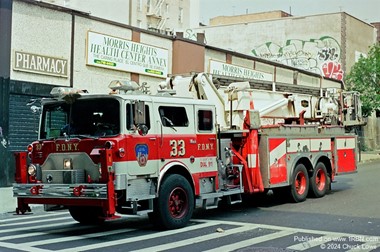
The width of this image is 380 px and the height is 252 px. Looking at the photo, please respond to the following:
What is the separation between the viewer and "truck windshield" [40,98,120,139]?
30.6 ft

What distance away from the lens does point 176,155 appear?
33.1 ft

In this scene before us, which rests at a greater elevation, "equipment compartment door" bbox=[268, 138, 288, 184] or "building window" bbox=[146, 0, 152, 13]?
"building window" bbox=[146, 0, 152, 13]

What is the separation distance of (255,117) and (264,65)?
53.3 ft

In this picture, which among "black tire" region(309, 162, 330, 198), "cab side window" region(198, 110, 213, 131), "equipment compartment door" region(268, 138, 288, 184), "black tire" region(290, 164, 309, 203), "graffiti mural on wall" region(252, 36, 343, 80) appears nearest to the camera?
"cab side window" region(198, 110, 213, 131)

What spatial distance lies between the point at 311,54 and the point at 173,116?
3232 centimetres

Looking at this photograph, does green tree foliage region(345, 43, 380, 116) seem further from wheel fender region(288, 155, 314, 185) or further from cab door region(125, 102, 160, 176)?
cab door region(125, 102, 160, 176)

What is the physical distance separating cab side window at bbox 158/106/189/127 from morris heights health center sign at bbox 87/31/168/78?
7896 mm

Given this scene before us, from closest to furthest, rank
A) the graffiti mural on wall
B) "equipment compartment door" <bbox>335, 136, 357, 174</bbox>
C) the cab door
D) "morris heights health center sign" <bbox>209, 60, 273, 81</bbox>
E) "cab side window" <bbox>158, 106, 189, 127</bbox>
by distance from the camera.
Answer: the cab door
"cab side window" <bbox>158, 106, 189, 127</bbox>
"equipment compartment door" <bbox>335, 136, 357, 174</bbox>
"morris heights health center sign" <bbox>209, 60, 273, 81</bbox>
the graffiti mural on wall

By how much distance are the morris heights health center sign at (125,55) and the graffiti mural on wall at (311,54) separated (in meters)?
21.2

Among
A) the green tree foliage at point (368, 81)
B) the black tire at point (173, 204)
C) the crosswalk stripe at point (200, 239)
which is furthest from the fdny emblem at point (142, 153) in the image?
the green tree foliage at point (368, 81)

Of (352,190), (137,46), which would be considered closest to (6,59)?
(137,46)

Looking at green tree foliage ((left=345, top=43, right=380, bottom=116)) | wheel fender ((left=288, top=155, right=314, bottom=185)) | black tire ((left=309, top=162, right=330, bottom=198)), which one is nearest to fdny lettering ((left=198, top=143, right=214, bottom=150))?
wheel fender ((left=288, top=155, right=314, bottom=185))

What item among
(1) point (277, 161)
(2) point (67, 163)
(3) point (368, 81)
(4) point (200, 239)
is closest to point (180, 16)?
(3) point (368, 81)

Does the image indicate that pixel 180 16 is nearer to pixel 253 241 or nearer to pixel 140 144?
pixel 140 144
